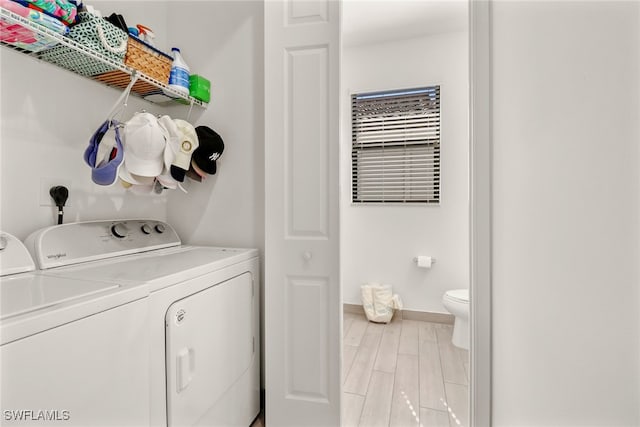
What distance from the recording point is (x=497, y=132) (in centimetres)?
90

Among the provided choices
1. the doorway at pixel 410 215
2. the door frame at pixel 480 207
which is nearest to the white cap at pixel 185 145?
the doorway at pixel 410 215

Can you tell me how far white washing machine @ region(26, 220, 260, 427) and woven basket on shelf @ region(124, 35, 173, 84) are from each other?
0.73 meters

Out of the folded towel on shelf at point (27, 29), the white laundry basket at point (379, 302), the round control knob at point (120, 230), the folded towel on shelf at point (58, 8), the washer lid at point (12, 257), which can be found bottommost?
the white laundry basket at point (379, 302)

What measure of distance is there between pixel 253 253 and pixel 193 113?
94 cm

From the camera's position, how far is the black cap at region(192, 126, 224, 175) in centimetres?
163

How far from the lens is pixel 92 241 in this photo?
1280 millimetres

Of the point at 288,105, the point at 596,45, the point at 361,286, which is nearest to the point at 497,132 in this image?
the point at 596,45

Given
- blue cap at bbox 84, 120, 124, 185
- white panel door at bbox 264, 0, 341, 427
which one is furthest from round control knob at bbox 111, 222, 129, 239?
white panel door at bbox 264, 0, 341, 427

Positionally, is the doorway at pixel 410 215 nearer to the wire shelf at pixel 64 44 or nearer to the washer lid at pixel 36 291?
the wire shelf at pixel 64 44

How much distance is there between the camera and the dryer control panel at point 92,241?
112 centimetres

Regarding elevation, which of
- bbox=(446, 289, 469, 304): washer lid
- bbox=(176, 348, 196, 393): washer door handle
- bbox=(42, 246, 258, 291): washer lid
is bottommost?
bbox=(446, 289, 469, 304): washer lid

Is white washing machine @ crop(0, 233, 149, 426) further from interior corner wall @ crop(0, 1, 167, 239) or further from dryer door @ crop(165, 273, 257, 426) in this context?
interior corner wall @ crop(0, 1, 167, 239)

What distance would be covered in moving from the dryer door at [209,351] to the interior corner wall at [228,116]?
42 centimetres

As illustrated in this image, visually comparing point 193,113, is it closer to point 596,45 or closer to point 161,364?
point 161,364
